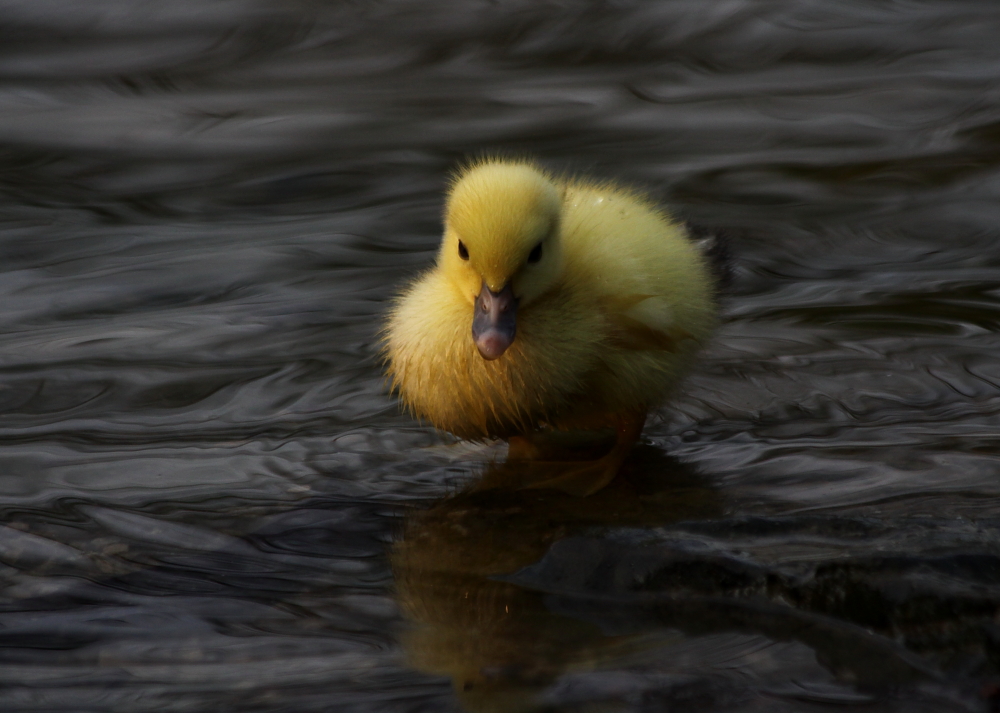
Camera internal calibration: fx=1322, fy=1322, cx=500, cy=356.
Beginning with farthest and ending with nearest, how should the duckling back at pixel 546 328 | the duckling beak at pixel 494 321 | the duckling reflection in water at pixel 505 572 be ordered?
1. the duckling back at pixel 546 328
2. the duckling beak at pixel 494 321
3. the duckling reflection in water at pixel 505 572

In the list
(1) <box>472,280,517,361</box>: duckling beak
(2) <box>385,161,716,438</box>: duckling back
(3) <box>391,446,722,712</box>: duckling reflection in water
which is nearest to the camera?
(3) <box>391,446,722,712</box>: duckling reflection in water

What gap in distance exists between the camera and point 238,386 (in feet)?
11.2

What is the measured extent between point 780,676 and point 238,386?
1.81 meters

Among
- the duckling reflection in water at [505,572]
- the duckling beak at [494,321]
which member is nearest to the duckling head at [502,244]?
the duckling beak at [494,321]

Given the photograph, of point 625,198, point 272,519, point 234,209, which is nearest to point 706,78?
point 234,209

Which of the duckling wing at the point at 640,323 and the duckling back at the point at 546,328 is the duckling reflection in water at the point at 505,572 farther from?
the duckling wing at the point at 640,323

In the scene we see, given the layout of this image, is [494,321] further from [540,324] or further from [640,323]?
[640,323]

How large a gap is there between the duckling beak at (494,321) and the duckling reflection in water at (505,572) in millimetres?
337

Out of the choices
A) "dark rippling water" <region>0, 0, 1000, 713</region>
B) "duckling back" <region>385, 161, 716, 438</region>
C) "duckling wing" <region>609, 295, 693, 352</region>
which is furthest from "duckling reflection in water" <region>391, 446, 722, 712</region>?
"duckling wing" <region>609, 295, 693, 352</region>

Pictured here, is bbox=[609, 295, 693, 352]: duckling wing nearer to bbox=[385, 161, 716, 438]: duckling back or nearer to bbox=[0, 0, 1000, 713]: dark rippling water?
bbox=[385, 161, 716, 438]: duckling back

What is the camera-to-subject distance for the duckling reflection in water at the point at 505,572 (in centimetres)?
211

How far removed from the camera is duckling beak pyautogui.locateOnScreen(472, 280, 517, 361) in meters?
2.58

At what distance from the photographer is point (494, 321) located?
8.64 ft

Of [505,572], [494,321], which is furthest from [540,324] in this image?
[505,572]
